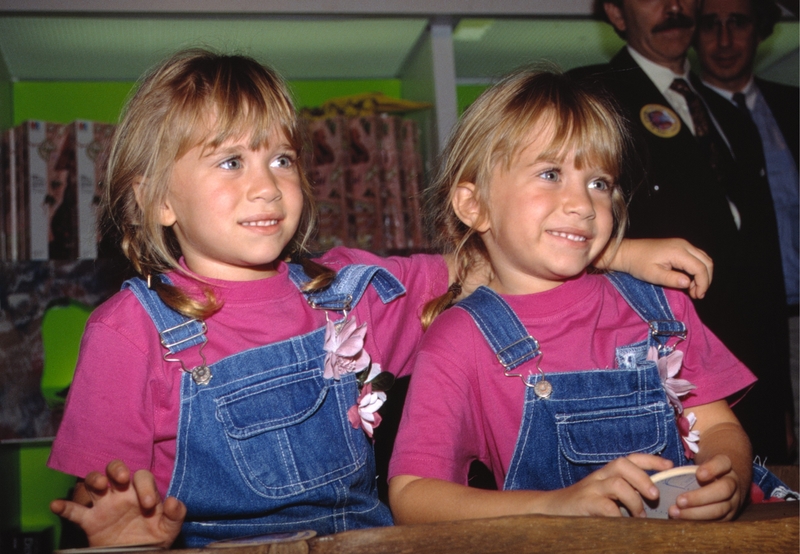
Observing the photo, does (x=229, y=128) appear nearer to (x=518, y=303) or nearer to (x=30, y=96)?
(x=518, y=303)

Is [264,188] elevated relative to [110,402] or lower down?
elevated

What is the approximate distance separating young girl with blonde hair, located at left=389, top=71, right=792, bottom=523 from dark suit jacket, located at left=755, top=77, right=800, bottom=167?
1.32 m

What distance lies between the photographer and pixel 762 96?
2.29 metres

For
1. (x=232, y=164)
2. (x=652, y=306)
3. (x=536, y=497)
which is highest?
(x=232, y=164)

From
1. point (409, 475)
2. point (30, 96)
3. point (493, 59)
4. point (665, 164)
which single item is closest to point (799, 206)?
point (665, 164)

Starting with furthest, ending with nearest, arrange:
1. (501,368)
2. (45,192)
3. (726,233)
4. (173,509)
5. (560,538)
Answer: (726,233), (45,192), (501,368), (173,509), (560,538)

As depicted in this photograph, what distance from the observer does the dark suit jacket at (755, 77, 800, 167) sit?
89.4 inches

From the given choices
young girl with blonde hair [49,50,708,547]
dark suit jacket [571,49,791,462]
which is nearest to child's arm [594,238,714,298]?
young girl with blonde hair [49,50,708,547]

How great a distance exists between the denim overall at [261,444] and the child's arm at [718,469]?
464 mm

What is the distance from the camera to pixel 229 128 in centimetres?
107

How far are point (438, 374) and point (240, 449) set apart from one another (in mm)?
287

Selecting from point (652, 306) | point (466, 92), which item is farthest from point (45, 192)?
point (652, 306)

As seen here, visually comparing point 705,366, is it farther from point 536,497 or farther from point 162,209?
point 162,209

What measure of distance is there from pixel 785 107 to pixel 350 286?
173 centimetres
